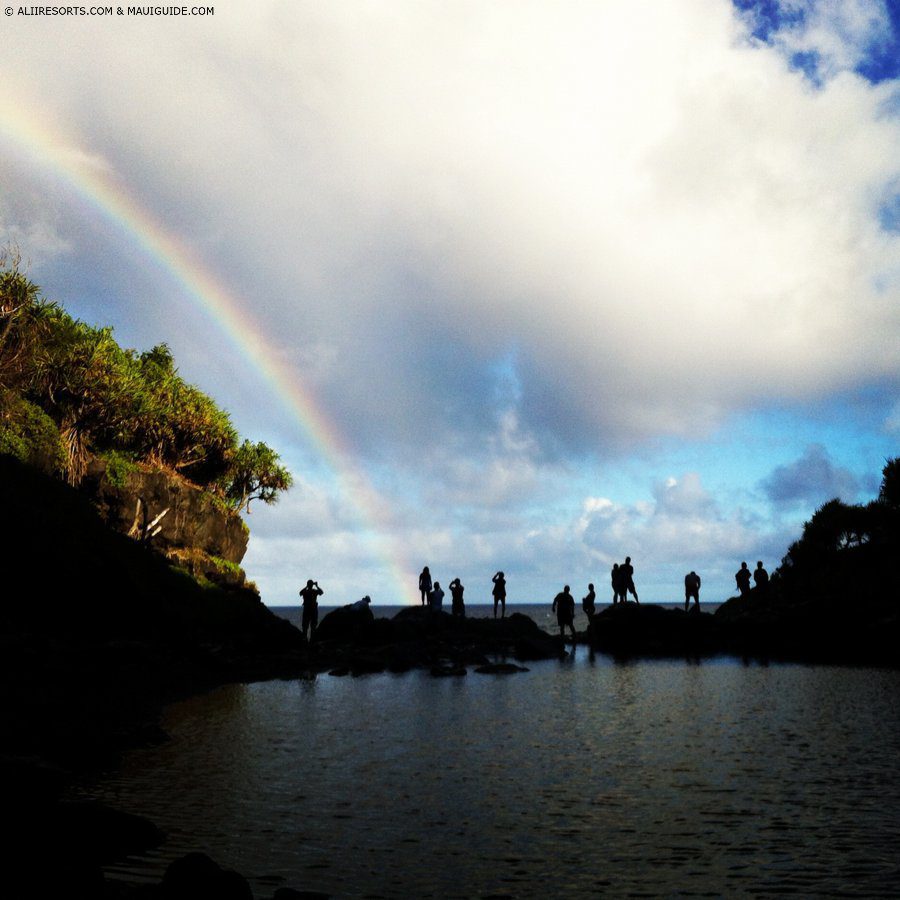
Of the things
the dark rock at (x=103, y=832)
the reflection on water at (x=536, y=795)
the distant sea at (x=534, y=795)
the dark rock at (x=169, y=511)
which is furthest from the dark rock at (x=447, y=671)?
the dark rock at (x=169, y=511)

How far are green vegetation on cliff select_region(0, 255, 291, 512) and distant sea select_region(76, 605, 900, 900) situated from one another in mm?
26793

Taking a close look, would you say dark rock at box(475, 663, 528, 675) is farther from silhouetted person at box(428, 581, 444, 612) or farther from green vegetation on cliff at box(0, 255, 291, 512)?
green vegetation on cliff at box(0, 255, 291, 512)

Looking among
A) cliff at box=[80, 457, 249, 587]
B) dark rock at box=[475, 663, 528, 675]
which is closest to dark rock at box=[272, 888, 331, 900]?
dark rock at box=[475, 663, 528, 675]

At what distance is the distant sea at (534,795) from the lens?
8.06 m

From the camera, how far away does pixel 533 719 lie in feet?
59.9

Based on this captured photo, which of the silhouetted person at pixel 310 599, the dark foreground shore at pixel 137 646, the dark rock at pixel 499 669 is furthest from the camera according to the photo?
the silhouetted person at pixel 310 599

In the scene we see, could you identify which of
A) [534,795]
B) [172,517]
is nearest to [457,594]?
[172,517]

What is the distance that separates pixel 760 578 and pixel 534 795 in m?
39.3

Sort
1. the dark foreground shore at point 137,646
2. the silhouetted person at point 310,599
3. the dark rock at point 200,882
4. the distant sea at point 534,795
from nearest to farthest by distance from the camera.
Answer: the dark rock at point 200,882 → the distant sea at point 534,795 → the dark foreground shore at point 137,646 → the silhouetted person at point 310,599

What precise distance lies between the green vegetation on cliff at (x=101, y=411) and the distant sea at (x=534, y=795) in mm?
26793

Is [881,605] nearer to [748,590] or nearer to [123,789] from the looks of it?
[748,590]

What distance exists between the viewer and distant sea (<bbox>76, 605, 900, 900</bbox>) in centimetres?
806

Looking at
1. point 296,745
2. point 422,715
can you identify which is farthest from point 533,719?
point 296,745

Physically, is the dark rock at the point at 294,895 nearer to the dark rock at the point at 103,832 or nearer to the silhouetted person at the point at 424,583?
the dark rock at the point at 103,832
